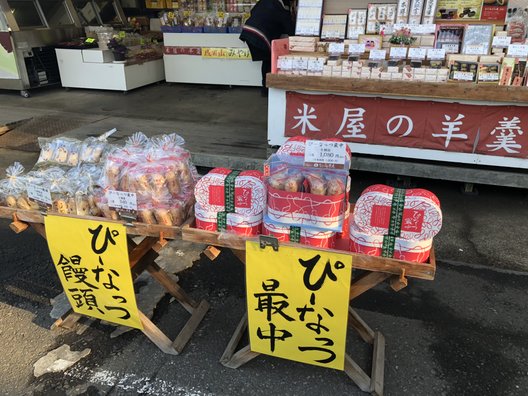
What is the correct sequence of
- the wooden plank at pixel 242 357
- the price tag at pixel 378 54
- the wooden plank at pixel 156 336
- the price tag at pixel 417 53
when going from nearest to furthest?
the wooden plank at pixel 242 357 < the wooden plank at pixel 156 336 < the price tag at pixel 417 53 < the price tag at pixel 378 54

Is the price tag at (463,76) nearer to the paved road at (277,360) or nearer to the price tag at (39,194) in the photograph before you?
the paved road at (277,360)

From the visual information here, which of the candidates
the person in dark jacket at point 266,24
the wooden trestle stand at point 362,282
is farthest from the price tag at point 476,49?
the wooden trestle stand at point 362,282

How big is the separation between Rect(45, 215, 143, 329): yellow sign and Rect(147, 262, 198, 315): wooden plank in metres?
0.31

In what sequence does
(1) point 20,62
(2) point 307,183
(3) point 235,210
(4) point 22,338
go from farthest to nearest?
(1) point 20,62, (4) point 22,338, (3) point 235,210, (2) point 307,183

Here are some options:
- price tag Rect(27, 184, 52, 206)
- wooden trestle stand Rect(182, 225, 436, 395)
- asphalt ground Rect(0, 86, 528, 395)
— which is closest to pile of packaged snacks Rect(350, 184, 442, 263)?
wooden trestle stand Rect(182, 225, 436, 395)

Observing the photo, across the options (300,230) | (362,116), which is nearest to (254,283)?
(300,230)

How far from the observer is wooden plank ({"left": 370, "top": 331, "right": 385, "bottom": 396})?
2.36m

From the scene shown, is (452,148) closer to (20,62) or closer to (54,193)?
(54,193)

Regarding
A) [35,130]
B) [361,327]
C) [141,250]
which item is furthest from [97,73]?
[361,327]

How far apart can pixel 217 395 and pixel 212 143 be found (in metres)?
3.74

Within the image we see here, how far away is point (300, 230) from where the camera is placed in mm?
2158

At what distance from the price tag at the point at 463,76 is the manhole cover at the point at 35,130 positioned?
211 inches

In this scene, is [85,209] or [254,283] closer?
[254,283]

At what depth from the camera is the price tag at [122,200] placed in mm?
2383
